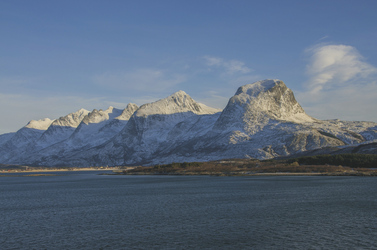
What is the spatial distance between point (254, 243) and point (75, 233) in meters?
21.9

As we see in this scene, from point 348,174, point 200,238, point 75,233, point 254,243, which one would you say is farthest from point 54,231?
point 348,174

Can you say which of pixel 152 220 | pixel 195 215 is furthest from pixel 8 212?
pixel 195 215

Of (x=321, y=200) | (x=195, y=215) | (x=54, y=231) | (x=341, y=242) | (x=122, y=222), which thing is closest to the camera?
(x=341, y=242)

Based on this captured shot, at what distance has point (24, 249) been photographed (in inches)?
1534

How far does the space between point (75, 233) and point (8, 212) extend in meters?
28.7

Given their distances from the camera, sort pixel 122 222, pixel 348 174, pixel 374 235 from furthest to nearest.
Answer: pixel 348 174 < pixel 122 222 < pixel 374 235

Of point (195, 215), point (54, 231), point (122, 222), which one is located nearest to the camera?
point (54, 231)

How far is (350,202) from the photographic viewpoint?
69.0 m

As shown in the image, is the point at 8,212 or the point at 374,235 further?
the point at 8,212

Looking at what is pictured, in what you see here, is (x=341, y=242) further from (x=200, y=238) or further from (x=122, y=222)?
(x=122, y=222)

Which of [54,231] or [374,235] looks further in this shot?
[54,231]

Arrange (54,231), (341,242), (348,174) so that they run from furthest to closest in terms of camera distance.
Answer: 1. (348,174)
2. (54,231)
3. (341,242)

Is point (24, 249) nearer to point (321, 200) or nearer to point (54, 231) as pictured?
point (54, 231)

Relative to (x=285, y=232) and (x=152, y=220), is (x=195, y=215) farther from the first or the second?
(x=285, y=232)
